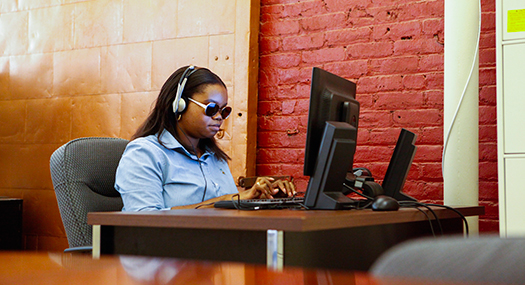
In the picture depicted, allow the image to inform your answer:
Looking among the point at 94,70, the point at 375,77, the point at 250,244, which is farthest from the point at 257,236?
the point at 94,70

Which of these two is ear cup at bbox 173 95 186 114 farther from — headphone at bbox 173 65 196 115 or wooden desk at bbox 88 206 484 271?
wooden desk at bbox 88 206 484 271

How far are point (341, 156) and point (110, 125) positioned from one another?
2098mm

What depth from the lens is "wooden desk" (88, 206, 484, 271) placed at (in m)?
1.06

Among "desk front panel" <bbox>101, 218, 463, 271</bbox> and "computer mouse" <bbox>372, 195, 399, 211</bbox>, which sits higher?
"computer mouse" <bbox>372, 195, 399, 211</bbox>

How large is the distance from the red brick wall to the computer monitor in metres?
1.11

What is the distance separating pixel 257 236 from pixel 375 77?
169cm

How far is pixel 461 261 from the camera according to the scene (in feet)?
0.86

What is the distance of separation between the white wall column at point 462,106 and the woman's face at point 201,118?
3.09 ft

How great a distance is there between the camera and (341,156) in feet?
4.53

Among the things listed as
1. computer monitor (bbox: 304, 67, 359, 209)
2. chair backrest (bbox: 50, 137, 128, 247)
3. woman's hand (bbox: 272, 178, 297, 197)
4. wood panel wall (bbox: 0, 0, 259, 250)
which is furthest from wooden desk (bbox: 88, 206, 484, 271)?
wood panel wall (bbox: 0, 0, 259, 250)

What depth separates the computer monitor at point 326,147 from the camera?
4.47 feet

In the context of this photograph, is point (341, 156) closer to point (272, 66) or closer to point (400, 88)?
point (400, 88)

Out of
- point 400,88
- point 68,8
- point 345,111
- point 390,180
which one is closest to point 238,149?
point 400,88

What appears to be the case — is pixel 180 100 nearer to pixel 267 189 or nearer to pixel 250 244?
pixel 267 189
